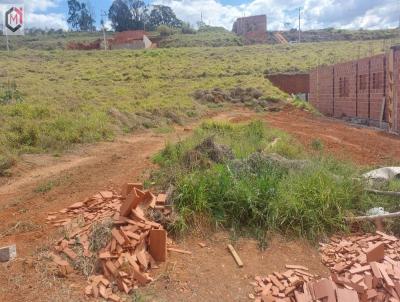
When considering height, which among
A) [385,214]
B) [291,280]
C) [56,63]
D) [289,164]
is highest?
[56,63]

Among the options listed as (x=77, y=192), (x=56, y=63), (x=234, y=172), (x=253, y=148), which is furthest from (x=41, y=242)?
(x=56, y=63)

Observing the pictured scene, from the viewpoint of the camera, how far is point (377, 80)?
14398 mm

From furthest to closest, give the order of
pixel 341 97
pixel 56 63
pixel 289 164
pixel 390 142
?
pixel 56 63
pixel 341 97
pixel 390 142
pixel 289 164

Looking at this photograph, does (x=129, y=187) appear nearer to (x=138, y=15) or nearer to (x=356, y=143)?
(x=356, y=143)

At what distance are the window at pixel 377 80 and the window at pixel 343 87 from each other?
2.68 metres

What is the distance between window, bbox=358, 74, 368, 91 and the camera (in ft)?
50.2

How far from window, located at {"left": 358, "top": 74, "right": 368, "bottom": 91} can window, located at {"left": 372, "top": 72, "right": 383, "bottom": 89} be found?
0.58 meters

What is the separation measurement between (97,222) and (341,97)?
1597 cm

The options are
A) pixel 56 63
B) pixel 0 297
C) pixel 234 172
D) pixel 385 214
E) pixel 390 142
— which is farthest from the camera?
pixel 56 63

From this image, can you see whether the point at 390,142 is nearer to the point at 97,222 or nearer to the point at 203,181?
the point at 203,181

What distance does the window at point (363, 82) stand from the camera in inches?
602

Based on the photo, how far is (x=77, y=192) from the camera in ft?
20.5

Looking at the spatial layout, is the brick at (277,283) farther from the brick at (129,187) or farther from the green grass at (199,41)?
the green grass at (199,41)

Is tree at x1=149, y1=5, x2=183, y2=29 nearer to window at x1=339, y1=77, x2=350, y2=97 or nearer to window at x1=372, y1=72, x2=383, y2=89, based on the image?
window at x1=339, y1=77, x2=350, y2=97
